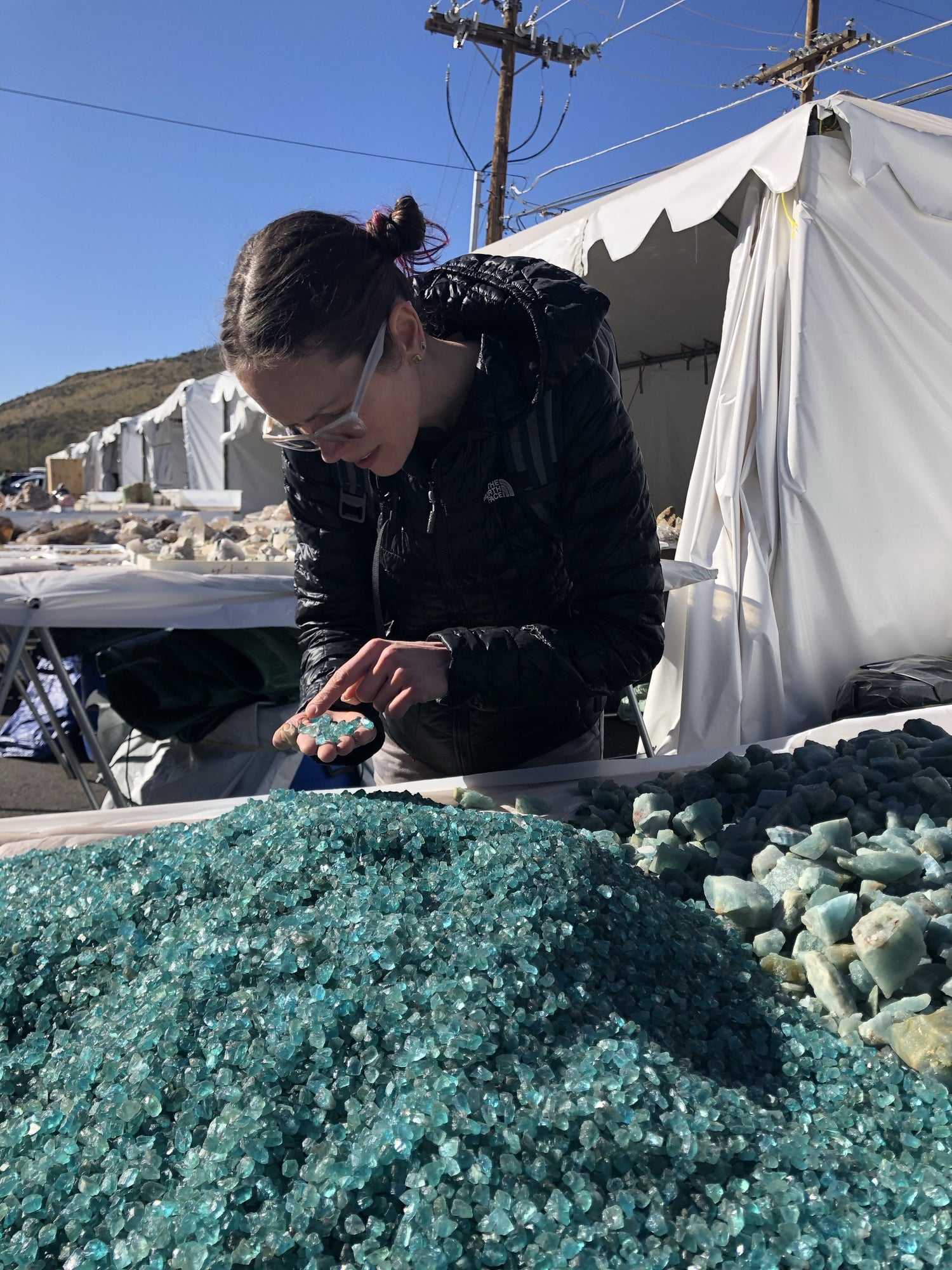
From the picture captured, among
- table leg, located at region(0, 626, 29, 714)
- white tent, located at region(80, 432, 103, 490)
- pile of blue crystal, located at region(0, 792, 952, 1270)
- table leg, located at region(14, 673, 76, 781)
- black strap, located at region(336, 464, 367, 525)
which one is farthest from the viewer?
white tent, located at region(80, 432, 103, 490)

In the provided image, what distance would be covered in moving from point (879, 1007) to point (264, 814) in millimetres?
676

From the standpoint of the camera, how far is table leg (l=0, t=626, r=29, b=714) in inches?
94.5

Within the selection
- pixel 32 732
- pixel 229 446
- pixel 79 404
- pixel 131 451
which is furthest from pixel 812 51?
pixel 79 404

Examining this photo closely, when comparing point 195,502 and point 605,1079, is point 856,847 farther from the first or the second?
point 195,502

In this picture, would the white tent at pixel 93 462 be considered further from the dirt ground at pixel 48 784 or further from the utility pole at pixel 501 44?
the dirt ground at pixel 48 784

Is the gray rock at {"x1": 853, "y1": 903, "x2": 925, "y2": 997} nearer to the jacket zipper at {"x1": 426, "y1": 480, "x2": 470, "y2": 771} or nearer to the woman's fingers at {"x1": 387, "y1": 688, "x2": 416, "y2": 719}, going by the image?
the woman's fingers at {"x1": 387, "y1": 688, "x2": 416, "y2": 719}

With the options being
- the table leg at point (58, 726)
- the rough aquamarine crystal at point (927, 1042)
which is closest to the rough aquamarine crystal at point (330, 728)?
the rough aquamarine crystal at point (927, 1042)

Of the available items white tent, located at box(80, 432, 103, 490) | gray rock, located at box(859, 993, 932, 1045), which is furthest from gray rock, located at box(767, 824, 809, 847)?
white tent, located at box(80, 432, 103, 490)

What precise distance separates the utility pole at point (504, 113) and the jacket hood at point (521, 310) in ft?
29.6

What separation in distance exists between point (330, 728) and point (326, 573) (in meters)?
0.31

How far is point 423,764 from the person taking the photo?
4.91 feet

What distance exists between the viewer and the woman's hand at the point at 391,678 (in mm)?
1095

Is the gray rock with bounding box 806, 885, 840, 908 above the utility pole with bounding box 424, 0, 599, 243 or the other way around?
the other way around

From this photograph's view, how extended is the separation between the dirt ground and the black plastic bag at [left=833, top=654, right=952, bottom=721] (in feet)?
3.68
